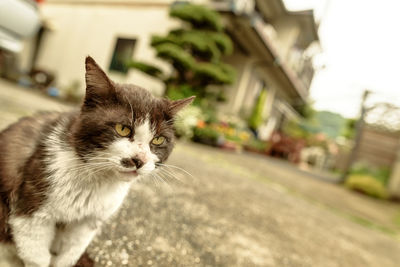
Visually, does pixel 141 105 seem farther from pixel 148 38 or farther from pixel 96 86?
pixel 148 38

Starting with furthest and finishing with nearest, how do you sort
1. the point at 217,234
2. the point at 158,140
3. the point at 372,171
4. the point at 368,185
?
the point at 372,171
the point at 368,185
the point at 217,234
the point at 158,140

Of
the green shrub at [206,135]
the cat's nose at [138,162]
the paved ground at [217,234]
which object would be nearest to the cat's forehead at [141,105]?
the cat's nose at [138,162]

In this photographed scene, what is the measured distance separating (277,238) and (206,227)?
2.02 feet

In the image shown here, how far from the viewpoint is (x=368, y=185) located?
7926 mm

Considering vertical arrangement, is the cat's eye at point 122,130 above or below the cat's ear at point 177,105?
below

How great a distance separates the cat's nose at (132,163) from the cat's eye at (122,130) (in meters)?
0.10

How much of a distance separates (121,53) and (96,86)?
10378 millimetres

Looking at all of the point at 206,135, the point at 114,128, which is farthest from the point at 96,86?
the point at 206,135

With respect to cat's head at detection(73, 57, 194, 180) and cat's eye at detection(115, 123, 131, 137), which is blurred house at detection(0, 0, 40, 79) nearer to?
cat's head at detection(73, 57, 194, 180)

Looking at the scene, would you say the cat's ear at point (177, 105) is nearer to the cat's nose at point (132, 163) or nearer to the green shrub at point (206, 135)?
the cat's nose at point (132, 163)

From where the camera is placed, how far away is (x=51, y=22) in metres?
11.9

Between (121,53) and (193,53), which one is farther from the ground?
(193,53)

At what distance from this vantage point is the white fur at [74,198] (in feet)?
2.90

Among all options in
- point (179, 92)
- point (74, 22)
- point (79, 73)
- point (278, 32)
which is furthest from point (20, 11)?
point (278, 32)
